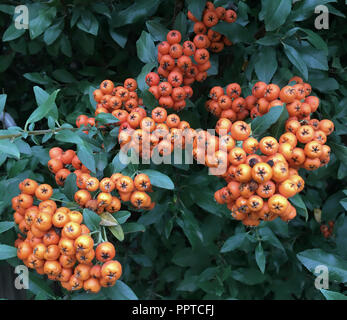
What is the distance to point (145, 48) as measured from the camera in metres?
2.14

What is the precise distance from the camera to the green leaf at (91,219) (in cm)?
158

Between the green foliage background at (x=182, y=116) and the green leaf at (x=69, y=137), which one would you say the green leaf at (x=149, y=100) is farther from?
the green leaf at (x=69, y=137)

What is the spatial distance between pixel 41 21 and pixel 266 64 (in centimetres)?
142

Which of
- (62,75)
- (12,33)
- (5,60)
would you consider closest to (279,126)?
(62,75)

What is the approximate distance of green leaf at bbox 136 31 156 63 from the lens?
213 cm

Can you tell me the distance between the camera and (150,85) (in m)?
1.98

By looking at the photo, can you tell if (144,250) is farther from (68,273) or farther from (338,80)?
(338,80)

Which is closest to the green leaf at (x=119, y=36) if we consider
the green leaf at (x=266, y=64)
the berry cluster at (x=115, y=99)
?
the berry cluster at (x=115, y=99)

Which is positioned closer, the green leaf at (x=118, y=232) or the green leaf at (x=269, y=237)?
the green leaf at (x=118, y=232)

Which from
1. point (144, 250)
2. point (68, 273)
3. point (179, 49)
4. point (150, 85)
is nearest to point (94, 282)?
point (68, 273)

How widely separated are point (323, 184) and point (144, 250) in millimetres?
1744

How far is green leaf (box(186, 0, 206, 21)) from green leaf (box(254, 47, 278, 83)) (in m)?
0.43

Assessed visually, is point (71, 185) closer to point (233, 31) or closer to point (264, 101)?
point (264, 101)

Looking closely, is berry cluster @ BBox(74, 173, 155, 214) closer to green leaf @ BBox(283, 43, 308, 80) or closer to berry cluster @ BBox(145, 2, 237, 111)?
berry cluster @ BBox(145, 2, 237, 111)
